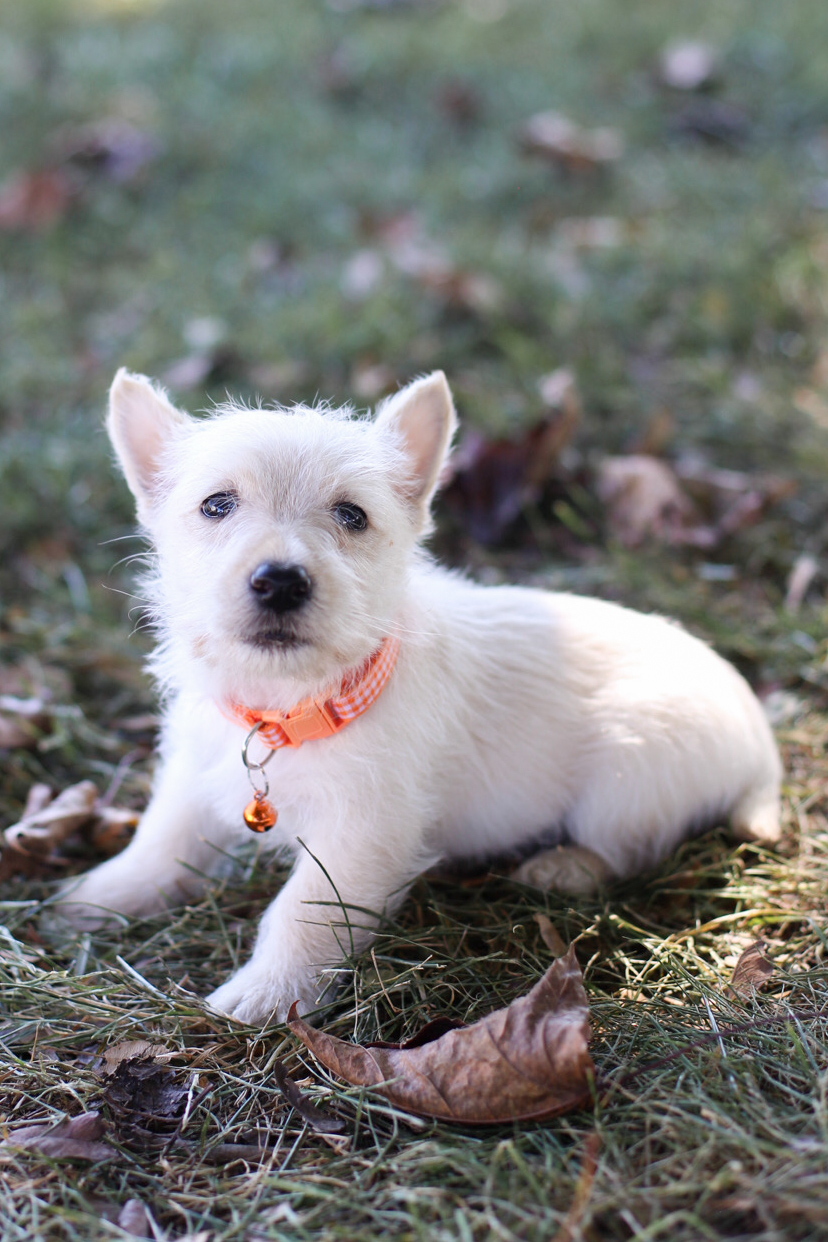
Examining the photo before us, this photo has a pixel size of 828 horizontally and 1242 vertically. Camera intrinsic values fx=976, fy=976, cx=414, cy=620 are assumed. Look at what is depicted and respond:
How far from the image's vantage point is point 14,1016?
2.75 meters

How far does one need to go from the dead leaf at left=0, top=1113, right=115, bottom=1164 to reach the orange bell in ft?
2.86

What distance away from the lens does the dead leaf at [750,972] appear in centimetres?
276

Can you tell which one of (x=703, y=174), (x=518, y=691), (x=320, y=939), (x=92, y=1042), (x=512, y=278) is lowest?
(x=92, y=1042)

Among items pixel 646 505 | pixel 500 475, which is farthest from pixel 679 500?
pixel 500 475

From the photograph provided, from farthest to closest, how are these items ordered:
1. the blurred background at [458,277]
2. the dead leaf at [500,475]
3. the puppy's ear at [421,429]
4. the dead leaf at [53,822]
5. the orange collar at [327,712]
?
the dead leaf at [500,475]
the blurred background at [458,277]
the dead leaf at [53,822]
the puppy's ear at [421,429]
the orange collar at [327,712]

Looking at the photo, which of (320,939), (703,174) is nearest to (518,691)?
(320,939)

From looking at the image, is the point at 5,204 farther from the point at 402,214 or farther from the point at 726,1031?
the point at 726,1031

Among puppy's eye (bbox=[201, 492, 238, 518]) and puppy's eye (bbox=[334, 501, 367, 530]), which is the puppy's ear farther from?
puppy's eye (bbox=[201, 492, 238, 518])

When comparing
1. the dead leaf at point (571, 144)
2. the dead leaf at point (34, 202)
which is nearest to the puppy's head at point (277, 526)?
the dead leaf at point (34, 202)

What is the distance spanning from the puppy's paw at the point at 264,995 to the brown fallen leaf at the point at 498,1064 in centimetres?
31

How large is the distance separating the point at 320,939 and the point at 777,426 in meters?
4.15

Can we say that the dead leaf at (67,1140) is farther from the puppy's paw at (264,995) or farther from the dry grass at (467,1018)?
the puppy's paw at (264,995)

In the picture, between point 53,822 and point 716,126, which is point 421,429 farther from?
point 716,126

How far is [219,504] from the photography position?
2.79 m
